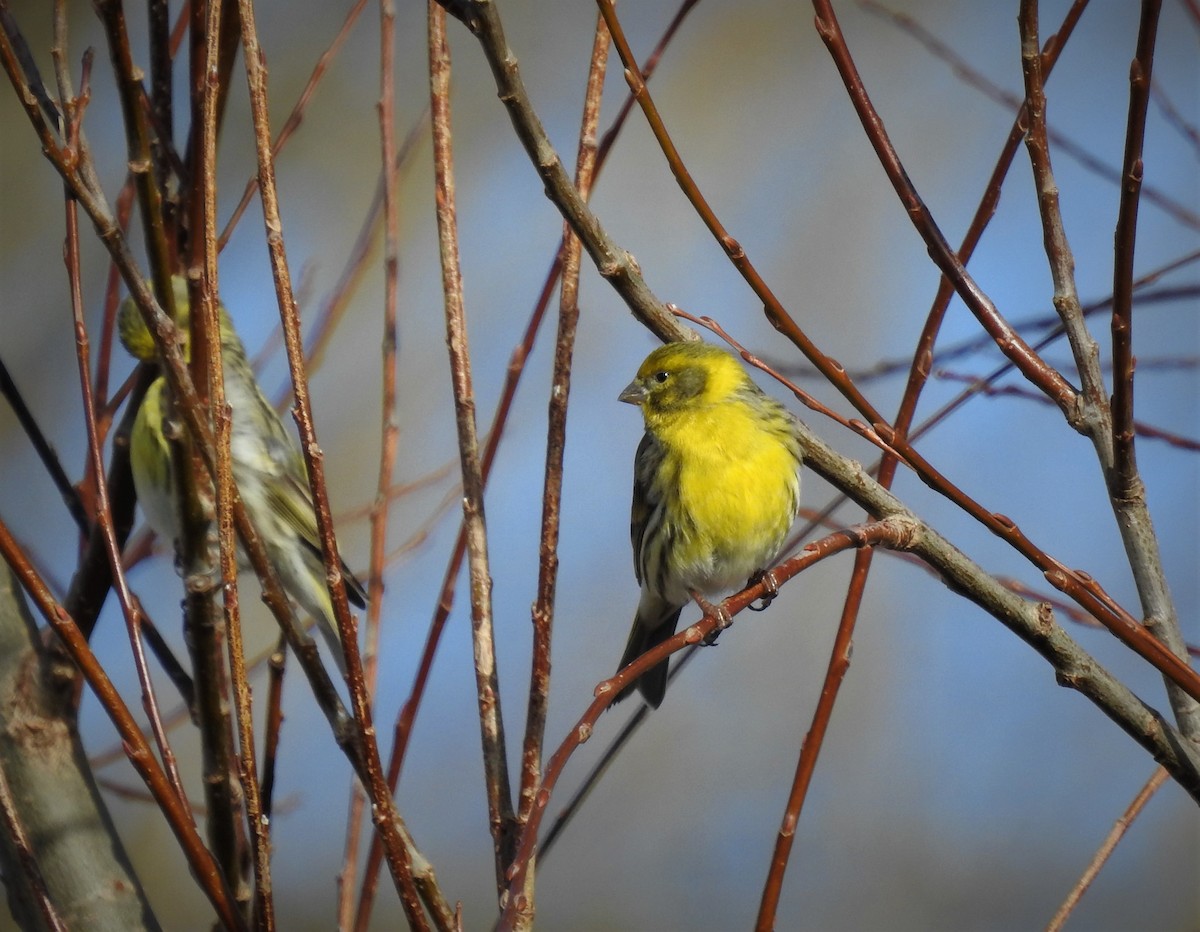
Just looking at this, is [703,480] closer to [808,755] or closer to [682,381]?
[682,381]

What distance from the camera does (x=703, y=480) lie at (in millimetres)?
3697

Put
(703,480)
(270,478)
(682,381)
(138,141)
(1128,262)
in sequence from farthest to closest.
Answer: (270,478) → (682,381) → (703,480) → (138,141) → (1128,262)

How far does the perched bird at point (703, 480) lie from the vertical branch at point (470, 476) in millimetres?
1499

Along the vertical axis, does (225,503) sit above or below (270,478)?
below

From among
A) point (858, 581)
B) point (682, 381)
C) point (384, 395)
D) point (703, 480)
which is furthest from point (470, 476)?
point (682, 381)

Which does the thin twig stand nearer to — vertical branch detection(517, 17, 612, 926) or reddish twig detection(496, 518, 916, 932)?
reddish twig detection(496, 518, 916, 932)

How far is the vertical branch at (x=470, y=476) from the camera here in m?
1.95

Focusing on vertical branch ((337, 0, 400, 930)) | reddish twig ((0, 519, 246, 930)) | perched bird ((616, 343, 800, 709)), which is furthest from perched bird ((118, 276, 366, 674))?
reddish twig ((0, 519, 246, 930))

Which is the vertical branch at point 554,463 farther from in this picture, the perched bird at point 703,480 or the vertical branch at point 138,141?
the perched bird at point 703,480

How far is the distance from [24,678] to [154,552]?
1065mm

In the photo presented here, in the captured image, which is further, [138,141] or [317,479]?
[138,141]

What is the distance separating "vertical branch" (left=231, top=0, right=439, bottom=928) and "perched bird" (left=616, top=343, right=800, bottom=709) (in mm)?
1931

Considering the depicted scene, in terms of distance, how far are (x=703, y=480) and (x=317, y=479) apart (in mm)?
2188

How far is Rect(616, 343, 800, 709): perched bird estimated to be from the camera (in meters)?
3.64
